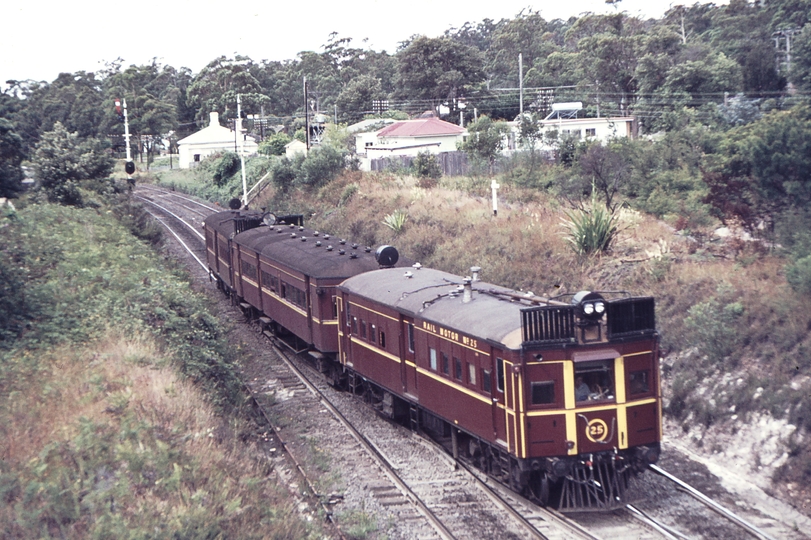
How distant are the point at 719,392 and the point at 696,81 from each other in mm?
38858

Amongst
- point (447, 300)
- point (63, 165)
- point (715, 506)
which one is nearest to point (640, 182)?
point (447, 300)

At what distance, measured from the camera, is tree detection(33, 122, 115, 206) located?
33906 mm

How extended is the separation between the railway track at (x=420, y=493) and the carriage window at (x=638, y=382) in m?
1.66

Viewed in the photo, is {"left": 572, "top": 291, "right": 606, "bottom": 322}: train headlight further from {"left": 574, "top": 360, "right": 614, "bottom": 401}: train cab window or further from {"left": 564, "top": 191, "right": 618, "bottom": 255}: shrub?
{"left": 564, "top": 191, "right": 618, "bottom": 255}: shrub

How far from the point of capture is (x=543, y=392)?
1109 centimetres

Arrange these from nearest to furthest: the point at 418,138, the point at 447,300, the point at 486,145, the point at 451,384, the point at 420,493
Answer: the point at 420,493 → the point at 451,384 → the point at 447,300 → the point at 486,145 → the point at 418,138

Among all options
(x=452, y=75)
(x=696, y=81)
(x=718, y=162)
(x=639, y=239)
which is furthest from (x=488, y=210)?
(x=452, y=75)

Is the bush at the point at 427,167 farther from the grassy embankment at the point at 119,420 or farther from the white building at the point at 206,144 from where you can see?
the white building at the point at 206,144

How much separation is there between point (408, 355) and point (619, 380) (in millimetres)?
4351

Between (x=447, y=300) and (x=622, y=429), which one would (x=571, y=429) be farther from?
(x=447, y=300)

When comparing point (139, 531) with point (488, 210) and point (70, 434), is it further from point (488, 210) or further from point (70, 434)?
point (488, 210)

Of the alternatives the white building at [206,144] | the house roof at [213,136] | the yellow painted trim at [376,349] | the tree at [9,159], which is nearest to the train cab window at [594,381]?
the yellow painted trim at [376,349]

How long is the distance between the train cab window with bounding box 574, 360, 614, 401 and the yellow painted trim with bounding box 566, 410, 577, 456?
24 centimetres

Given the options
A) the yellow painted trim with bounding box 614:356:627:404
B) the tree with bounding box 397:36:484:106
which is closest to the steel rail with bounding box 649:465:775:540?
the yellow painted trim with bounding box 614:356:627:404
